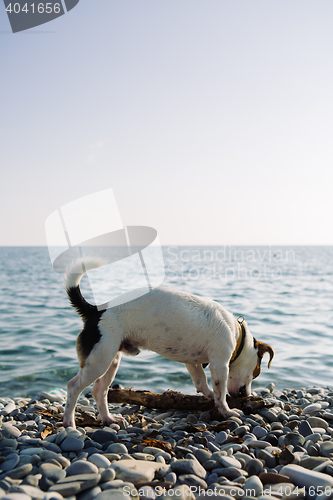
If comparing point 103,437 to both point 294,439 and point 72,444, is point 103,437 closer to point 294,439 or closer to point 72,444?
point 72,444

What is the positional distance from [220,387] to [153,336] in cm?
118

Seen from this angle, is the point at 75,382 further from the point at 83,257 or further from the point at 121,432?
the point at 83,257

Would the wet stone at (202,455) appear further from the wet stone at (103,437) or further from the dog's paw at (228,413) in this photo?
the dog's paw at (228,413)

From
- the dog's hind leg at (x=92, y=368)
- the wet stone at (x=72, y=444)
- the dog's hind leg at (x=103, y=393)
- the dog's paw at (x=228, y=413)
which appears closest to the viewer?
the wet stone at (x=72, y=444)

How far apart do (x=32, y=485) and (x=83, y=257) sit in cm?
237

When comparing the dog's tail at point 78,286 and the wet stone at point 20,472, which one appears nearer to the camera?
the wet stone at point 20,472

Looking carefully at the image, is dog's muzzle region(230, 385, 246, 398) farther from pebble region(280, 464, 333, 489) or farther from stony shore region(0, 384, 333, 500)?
pebble region(280, 464, 333, 489)

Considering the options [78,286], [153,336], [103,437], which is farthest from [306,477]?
[78,286]

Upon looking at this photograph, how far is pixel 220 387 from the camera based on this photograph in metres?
4.88

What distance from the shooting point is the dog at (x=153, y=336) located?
4309 mm

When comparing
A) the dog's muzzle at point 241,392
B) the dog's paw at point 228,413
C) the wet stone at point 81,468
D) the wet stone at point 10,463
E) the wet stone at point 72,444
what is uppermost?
the wet stone at point 10,463

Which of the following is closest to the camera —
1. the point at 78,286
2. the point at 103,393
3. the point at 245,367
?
the point at 78,286

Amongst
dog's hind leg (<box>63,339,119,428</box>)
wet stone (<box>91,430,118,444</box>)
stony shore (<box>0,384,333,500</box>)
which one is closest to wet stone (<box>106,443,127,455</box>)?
stony shore (<box>0,384,333,500</box>)

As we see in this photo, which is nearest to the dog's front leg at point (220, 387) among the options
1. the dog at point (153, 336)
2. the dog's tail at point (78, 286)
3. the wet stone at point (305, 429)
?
the dog at point (153, 336)
